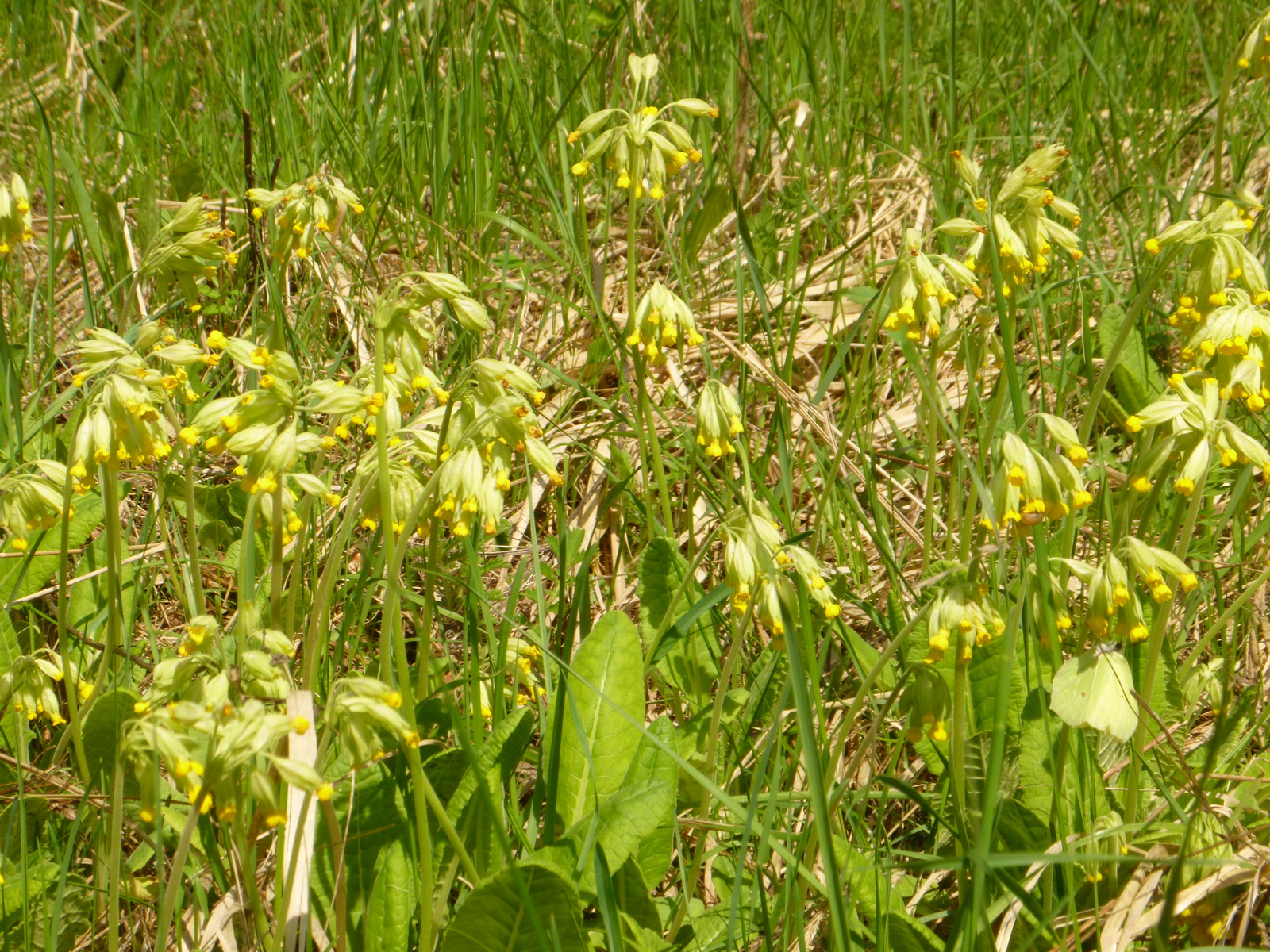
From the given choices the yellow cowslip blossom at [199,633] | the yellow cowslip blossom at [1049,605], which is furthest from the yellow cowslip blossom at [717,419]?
the yellow cowslip blossom at [199,633]

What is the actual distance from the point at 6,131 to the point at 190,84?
90 cm

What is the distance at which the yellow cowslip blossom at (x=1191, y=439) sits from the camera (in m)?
2.38

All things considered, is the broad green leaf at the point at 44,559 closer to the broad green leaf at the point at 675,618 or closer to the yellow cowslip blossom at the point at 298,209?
the yellow cowslip blossom at the point at 298,209

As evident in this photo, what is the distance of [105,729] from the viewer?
8.70ft

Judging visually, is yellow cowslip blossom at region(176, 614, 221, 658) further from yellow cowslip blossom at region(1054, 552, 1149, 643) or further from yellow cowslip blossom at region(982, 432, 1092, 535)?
yellow cowslip blossom at region(1054, 552, 1149, 643)

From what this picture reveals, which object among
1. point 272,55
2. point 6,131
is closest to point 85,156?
point 6,131

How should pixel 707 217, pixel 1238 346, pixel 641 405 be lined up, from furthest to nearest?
1. pixel 707 217
2. pixel 641 405
3. pixel 1238 346

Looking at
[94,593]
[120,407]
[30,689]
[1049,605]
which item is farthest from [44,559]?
[1049,605]

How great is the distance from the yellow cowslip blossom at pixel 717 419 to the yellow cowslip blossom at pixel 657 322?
0.18m

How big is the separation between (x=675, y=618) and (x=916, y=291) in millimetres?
1047

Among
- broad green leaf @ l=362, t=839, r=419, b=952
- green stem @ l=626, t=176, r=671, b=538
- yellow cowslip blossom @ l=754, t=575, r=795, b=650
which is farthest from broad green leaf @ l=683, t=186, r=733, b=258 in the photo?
broad green leaf @ l=362, t=839, r=419, b=952

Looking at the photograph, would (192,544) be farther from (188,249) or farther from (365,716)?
(365,716)

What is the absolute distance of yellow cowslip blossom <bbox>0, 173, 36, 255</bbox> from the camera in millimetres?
3004

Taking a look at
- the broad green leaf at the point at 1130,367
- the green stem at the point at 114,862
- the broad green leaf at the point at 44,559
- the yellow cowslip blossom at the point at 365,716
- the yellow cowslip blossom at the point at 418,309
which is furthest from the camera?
the broad green leaf at the point at 1130,367
